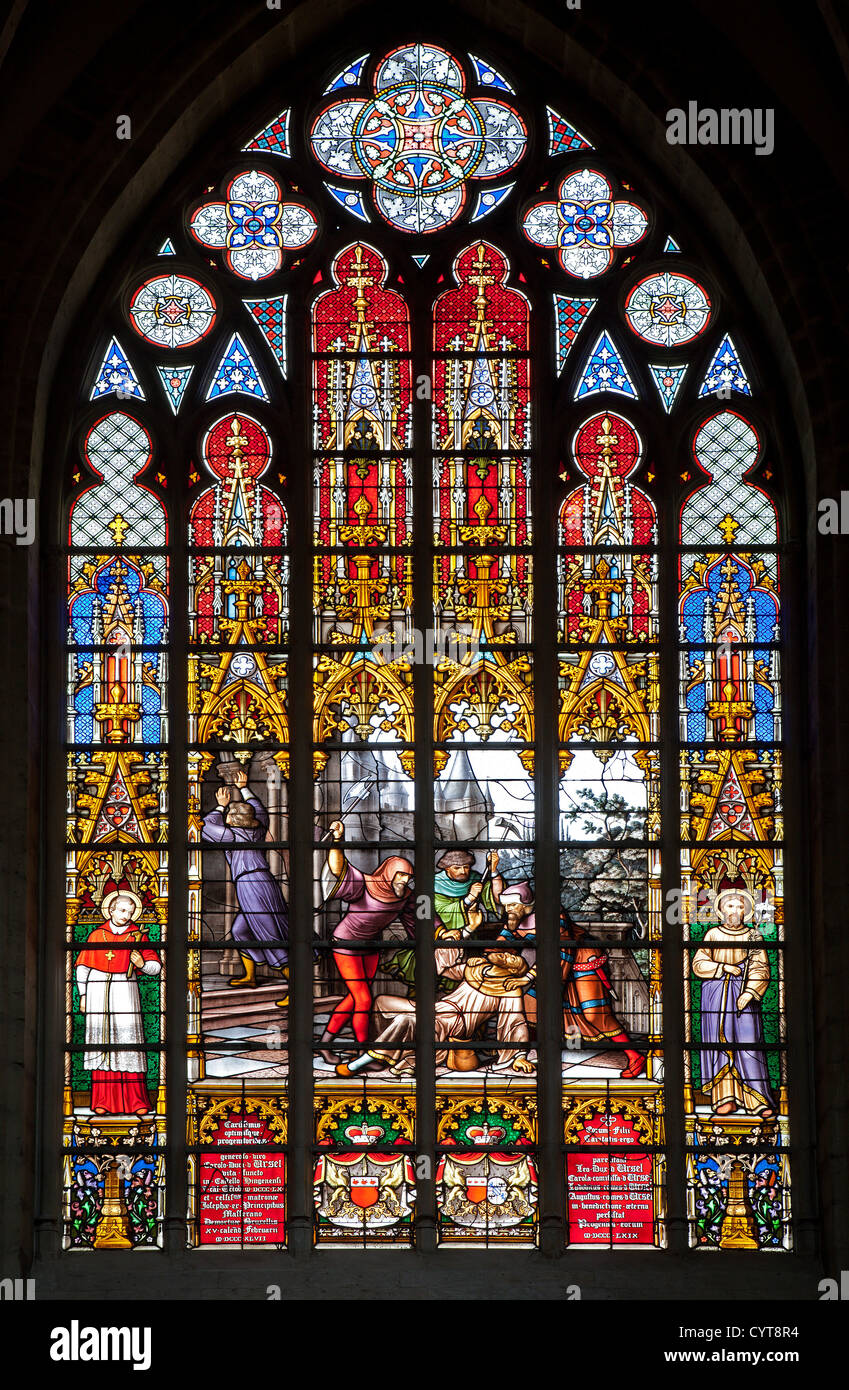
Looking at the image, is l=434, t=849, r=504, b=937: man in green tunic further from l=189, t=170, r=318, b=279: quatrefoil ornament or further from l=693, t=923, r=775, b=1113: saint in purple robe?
l=189, t=170, r=318, b=279: quatrefoil ornament

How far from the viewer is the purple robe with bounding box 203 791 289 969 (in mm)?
17250

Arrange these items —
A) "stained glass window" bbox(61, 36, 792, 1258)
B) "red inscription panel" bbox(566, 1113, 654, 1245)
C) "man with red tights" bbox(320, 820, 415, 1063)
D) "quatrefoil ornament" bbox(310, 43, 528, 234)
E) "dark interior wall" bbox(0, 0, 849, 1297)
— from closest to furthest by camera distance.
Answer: "red inscription panel" bbox(566, 1113, 654, 1245)
"stained glass window" bbox(61, 36, 792, 1258)
"dark interior wall" bbox(0, 0, 849, 1297)
"man with red tights" bbox(320, 820, 415, 1063)
"quatrefoil ornament" bbox(310, 43, 528, 234)

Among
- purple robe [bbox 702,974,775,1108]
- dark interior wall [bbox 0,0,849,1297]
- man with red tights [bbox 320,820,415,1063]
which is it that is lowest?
purple robe [bbox 702,974,775,1108]

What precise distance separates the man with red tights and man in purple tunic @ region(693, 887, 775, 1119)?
71.7 inches

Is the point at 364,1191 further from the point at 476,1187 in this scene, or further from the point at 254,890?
the point at 254,890

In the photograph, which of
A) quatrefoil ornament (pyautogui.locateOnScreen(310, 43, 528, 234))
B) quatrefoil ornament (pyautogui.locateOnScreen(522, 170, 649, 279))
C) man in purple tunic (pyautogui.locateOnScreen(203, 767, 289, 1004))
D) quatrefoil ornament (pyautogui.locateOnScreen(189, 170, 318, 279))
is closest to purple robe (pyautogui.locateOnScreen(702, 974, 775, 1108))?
man in purple tunic (pyautogui.locateOnScreen(203, 767, 289, 1004))

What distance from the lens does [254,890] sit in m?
17.4

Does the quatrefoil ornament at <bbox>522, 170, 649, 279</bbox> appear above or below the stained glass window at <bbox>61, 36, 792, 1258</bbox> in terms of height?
above

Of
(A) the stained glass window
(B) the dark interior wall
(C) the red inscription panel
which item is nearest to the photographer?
(C) the red inscription panel

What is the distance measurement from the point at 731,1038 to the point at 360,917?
2325mm

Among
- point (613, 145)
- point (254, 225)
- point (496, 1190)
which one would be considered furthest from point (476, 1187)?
point (613, 145)
